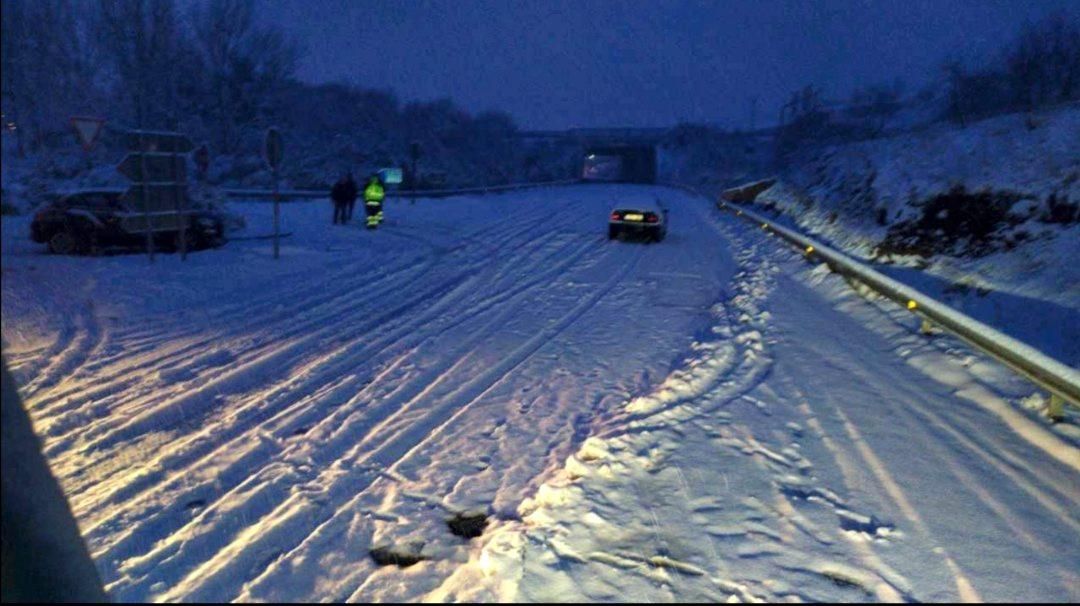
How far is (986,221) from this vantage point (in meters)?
14.4

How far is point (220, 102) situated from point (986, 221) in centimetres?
5515

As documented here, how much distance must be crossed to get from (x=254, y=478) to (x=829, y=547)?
396 cm

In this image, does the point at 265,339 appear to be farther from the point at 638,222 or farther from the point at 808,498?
the point at 638,222

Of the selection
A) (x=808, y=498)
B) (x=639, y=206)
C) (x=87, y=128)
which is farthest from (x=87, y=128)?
(x=639, y=206)

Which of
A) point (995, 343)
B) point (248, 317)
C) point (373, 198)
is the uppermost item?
point (373, 198)

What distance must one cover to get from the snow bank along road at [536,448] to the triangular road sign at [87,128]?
7.19 feet

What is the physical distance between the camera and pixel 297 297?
1148 cm

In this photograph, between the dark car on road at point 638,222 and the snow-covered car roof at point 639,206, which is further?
the snow-covered car roof at point 639,206

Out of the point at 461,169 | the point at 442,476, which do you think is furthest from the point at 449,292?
the point at 461,169

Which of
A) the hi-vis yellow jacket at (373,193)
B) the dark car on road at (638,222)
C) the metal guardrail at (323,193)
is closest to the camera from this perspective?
the dark car on road at (638,222)

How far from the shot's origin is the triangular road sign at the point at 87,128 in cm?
747

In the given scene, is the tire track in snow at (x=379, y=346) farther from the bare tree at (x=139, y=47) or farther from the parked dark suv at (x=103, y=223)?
the bare tree at (x=139, y=47)

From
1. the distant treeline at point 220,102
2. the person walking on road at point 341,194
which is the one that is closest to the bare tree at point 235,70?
the distant treeline at point 220,102

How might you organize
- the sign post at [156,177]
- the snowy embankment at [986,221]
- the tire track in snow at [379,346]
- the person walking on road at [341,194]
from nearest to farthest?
1. the tire track in snow at [379,346]
2. the snowy embankment at [986,221]
3. the sign post at [156,177]
4. the person walking on road at [341,194]
